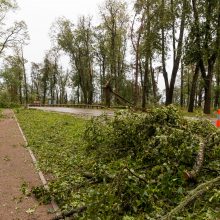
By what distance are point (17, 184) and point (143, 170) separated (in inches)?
119

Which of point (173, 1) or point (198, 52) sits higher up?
point (173, 1)

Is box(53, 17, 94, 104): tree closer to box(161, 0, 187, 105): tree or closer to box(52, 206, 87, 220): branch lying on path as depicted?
box(161, 0, 187, 105): tree

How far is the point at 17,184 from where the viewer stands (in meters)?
7.03

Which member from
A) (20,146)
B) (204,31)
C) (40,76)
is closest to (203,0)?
(204,31)

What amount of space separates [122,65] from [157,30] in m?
23.2

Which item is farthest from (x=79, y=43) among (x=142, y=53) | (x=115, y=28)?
(x=142, y=53)

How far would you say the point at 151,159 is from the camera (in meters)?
6.36

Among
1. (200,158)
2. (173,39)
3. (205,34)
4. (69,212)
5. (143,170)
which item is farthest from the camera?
(173,39)

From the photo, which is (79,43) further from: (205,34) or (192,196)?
(192,196)

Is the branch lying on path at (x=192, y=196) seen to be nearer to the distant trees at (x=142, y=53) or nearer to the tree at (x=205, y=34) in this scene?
the distant trees at (x=142, y=53)

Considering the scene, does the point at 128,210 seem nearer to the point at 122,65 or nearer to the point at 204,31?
the point at 204,31

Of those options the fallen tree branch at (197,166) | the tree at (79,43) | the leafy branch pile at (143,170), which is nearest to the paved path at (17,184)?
the leafy branch pile at (143,170)

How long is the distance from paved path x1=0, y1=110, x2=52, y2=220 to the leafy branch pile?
0.45 metres

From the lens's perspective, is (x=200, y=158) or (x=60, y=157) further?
(x=60, y=157)
